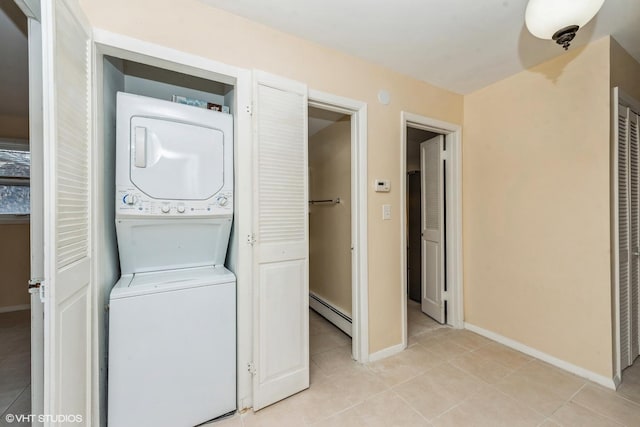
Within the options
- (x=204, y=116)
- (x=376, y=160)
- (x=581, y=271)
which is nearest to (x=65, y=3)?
(x=204, y=116)

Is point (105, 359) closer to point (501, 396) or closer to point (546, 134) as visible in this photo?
point (501, 396)

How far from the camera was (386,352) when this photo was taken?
2184 mm

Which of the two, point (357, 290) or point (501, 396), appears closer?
point (501, 396)

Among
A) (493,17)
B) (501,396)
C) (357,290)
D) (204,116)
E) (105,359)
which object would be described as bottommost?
(501,396)

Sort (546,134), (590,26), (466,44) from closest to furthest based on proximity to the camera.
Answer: (590,26) → (466,44) → (546,134)

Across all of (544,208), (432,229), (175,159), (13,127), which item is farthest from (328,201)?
(13,127)

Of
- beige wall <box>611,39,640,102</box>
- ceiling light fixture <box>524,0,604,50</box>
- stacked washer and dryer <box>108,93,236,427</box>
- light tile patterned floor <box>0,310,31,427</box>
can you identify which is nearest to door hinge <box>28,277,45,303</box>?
stacked washer and dryer <box>108,93,236,427</box>

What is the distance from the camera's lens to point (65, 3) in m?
1.00

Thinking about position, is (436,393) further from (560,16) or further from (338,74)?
(338,74)

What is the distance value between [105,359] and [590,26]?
3629mm

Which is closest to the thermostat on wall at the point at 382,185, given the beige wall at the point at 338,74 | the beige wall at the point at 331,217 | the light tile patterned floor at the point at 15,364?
the beige wall at the point at 338,74

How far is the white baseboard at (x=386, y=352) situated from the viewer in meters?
2.12

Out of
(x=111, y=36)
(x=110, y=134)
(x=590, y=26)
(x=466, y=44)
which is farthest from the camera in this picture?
(x=466, y=44)

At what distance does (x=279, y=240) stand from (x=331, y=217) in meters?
1.43
